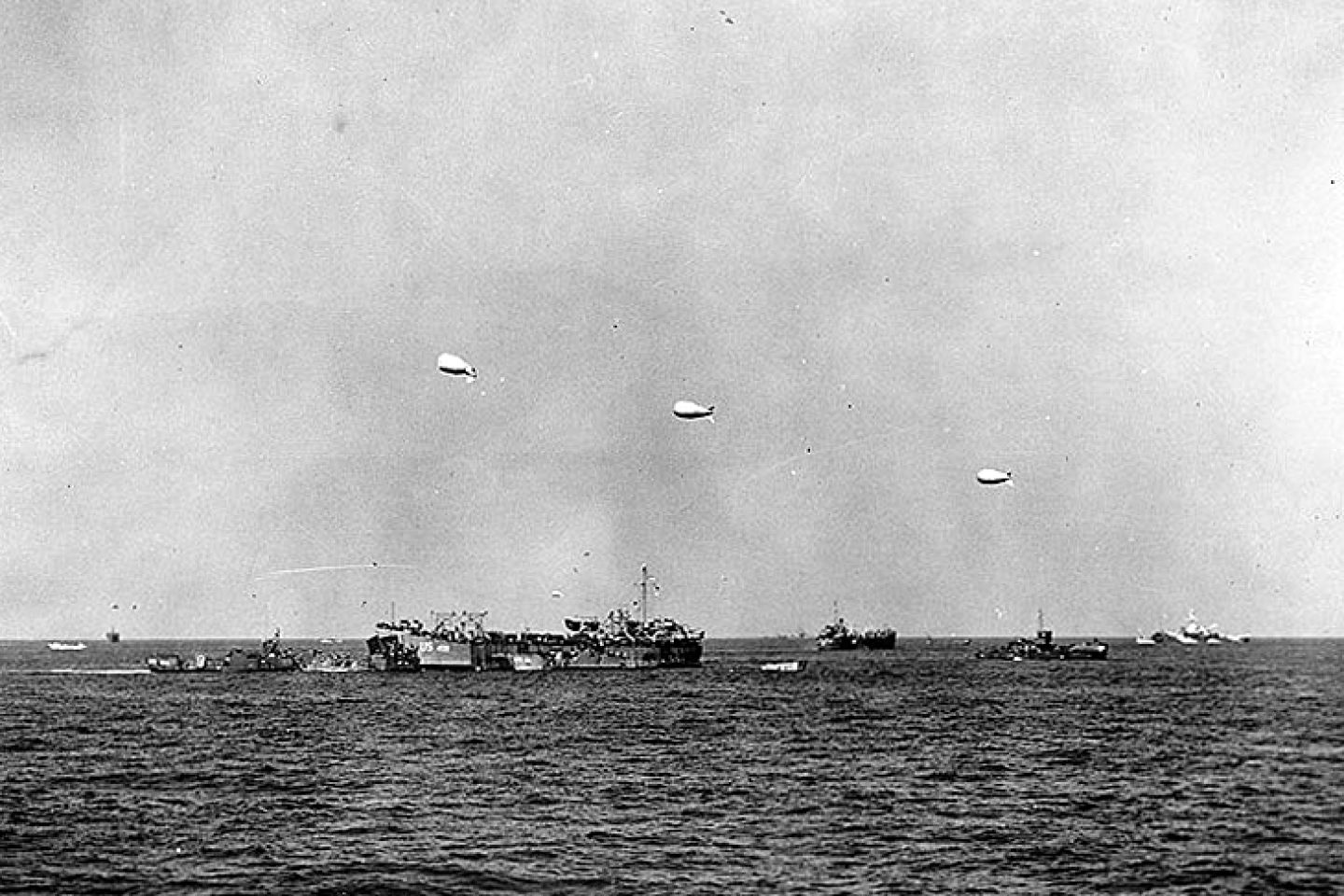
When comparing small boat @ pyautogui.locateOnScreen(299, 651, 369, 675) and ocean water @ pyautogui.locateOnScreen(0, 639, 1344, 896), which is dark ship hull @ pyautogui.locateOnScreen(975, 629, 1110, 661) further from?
ocean water @ pyautogui.locateOnScreen(0, 639, 1344, 896)

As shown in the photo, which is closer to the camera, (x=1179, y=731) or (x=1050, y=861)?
(x=1050, y=861)

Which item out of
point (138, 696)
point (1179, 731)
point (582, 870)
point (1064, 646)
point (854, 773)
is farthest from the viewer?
point (1064, 646)

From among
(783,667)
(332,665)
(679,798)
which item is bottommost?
(679,798)

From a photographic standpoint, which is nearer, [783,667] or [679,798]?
[679,798]

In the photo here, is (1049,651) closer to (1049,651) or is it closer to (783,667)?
(1049,651)

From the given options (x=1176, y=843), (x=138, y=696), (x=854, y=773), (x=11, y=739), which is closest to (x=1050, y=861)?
(x=1176, y=843)

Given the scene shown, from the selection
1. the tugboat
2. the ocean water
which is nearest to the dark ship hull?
the tugboat

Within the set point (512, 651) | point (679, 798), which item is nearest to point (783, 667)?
point (512, 651)

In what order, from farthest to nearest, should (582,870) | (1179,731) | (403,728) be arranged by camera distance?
(403,728) < (1179,731) < (582,870)

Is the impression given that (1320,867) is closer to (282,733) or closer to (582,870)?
(582,870)
